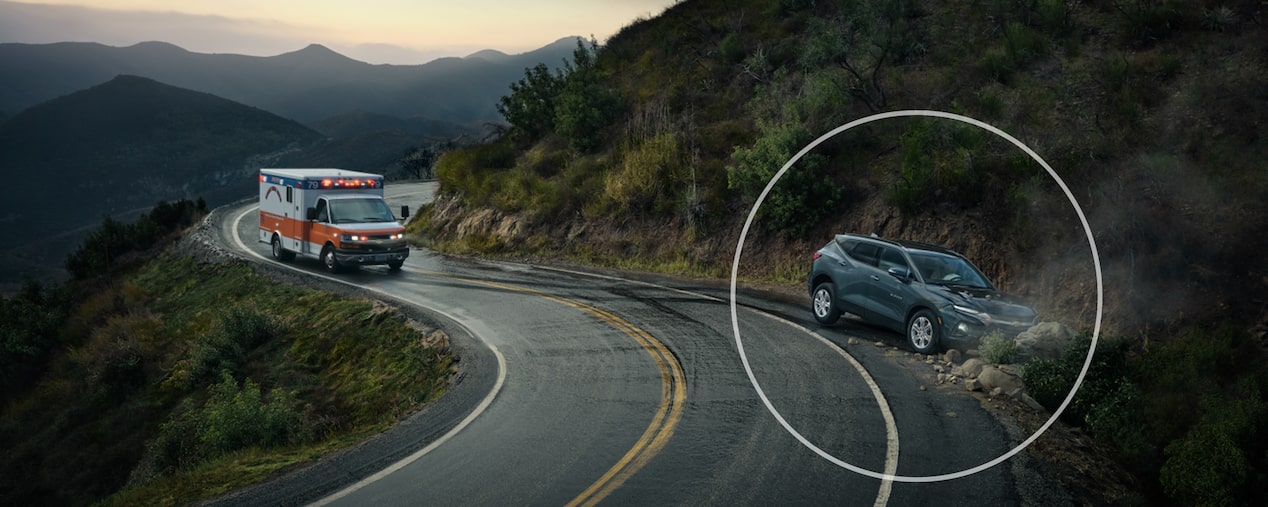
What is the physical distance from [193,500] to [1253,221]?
17475mm

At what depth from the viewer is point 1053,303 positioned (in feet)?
45.9

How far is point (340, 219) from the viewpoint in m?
23.6

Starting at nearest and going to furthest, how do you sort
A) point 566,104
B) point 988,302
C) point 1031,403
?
point 1031,403
point 988,302
point 566,104

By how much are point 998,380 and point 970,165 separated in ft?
29.5

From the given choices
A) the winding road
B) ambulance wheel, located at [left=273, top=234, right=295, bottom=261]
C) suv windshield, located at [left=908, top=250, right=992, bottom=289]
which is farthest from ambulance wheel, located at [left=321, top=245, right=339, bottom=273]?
suv windshield, located at [left=908, top=250, right=992, bottom=289]

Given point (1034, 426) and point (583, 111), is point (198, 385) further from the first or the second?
point (583, 111)

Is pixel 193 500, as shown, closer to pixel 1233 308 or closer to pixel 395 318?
pixel 395 318

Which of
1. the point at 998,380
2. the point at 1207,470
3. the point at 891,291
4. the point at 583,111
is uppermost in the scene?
the point at 583,111

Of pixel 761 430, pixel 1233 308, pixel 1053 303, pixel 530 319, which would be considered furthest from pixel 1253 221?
pixel 530 319

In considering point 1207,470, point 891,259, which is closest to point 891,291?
point 891,259

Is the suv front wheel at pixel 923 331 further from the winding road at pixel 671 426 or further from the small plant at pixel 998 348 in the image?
the small plant at pixel 998 348

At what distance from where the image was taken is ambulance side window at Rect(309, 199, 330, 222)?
23562 millimetres

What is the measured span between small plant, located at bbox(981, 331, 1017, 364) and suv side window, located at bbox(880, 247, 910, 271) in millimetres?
1733

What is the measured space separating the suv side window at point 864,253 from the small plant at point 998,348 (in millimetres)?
2370
